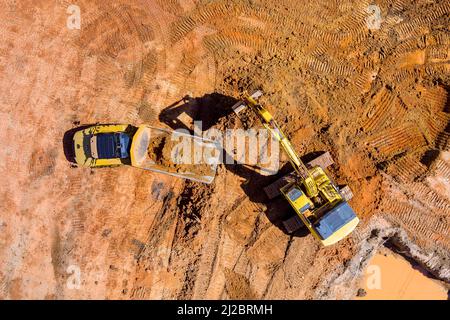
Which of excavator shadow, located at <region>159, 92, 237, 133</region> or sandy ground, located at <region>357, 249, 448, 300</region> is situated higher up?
excavator shadow, located at <region>159, 92, 237, 133</region>

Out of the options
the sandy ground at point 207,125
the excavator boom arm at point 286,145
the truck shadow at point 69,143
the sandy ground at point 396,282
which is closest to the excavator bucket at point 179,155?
the sandy ground at point 207,125

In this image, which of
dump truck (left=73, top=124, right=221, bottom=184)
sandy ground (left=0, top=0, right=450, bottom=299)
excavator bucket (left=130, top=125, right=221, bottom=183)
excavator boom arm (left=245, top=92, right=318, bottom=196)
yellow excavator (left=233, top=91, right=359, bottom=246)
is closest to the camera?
excavator boom arm (left=245, top=92, right=318, bottom=196)

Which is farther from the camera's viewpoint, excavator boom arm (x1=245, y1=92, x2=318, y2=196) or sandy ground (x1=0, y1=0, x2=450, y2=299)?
sandy ground (x1=0, y1=0, x2=450, y2=299)

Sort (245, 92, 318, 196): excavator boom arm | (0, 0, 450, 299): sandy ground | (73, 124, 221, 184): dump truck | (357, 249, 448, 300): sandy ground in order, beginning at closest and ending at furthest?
(245, 92, 318, 196): excavator boom arm, (73, 124, 221, 184): dump truck, (0, 0, 450, 299): sandy ground, (357, 249, 448, 300): sandy ground

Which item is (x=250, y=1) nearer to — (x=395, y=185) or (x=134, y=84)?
(x=134, y=84)

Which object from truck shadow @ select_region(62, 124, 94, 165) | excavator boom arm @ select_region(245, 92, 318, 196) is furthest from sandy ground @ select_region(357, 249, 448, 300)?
truck shadow @ select_region(62, 124, 94, 165)

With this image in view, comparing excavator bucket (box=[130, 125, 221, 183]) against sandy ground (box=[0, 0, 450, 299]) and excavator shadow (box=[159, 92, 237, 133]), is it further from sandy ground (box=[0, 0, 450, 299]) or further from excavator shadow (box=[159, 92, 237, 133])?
excavator shadow (box=[159, 92, 237, 133])

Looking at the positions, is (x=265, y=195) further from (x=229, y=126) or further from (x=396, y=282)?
(x=396, y=282)
